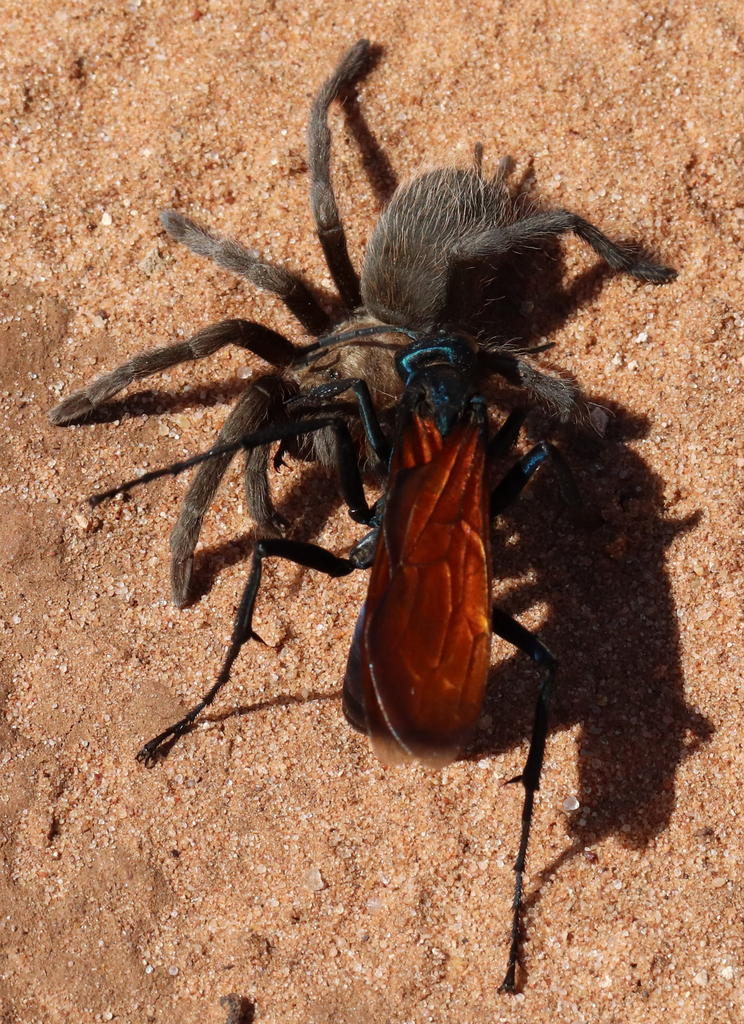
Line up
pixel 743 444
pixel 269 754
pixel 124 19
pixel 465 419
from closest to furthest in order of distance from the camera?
pixel 465 419 < pixel 269 754 < pixel 743 444 < pixel 124 19

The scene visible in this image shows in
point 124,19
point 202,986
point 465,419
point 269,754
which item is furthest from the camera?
point 124,19

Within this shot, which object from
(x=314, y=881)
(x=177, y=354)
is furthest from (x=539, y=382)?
(x=314, y=881)

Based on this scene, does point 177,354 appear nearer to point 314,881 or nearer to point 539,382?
point 539,382

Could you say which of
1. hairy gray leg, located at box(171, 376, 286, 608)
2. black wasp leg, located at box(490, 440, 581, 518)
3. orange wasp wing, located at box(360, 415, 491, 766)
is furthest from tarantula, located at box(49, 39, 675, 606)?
orange wasp wing, located at box(360, 415, 491, 766)

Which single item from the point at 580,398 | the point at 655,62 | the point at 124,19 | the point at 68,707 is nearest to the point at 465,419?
the point at 580,398

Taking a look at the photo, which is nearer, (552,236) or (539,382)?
(539,382)

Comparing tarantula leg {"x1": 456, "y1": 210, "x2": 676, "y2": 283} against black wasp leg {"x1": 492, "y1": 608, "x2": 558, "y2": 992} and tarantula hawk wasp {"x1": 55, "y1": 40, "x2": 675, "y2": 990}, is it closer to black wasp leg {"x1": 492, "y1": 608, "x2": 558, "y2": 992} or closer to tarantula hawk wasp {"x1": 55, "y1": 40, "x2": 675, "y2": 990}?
tarantula hawk wasp {"x1": 55, "y1": 40, "x2": 675, "y2": 990}

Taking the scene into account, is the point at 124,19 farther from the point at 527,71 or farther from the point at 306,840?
the point at 306,840

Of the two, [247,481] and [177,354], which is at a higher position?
[177,354]
